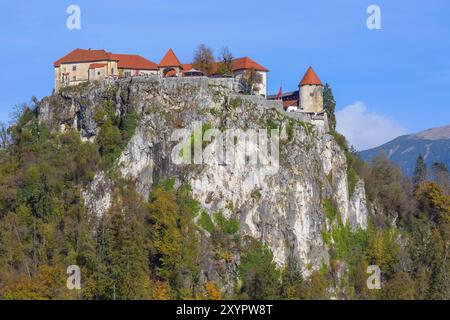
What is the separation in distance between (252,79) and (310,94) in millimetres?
5301

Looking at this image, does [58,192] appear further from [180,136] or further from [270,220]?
[270,220]

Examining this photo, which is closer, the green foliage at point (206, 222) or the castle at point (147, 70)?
the green foliage at point (206, 222)

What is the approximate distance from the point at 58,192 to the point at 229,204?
1389 centimetres

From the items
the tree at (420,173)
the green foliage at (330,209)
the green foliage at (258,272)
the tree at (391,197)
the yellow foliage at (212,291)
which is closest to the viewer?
the yellow foliage at (212,291)

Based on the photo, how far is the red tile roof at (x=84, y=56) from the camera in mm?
104438

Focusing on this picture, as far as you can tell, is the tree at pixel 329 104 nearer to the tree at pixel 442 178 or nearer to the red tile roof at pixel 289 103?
the red tile roof at pixel 289 103

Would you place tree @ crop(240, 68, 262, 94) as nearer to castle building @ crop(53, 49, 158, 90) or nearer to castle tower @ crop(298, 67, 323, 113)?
castle tower @ crop(298, 67, 323, 113)

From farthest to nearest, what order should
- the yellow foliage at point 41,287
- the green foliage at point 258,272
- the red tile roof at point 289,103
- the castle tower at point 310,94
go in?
1. the castle tower at point 310,94
2. the red tile roof at point 289,103
3. the green foliage at point 258,272
4. the yellow foliage at point 41,287

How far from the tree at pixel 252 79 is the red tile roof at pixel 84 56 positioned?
12027 mm

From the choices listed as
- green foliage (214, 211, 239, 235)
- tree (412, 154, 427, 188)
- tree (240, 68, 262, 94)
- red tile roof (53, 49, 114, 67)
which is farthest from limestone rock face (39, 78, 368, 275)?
tree (412, 154, 427, 188)

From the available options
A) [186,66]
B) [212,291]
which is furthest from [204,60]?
[212,291]

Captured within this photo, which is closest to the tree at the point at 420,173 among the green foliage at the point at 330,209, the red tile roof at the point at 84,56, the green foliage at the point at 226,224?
the green foliage at the point at 330,209

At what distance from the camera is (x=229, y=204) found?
311 ft
